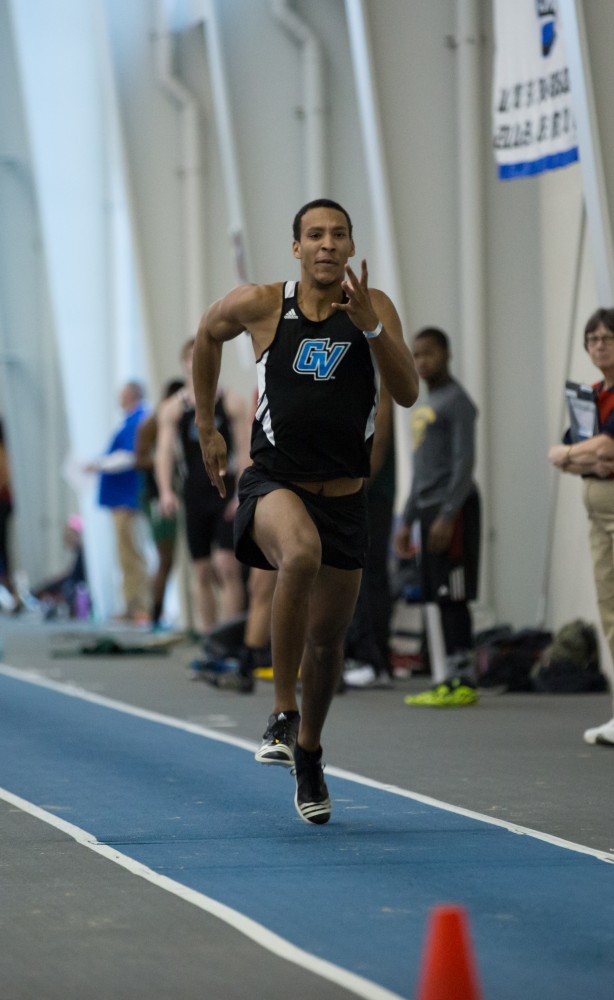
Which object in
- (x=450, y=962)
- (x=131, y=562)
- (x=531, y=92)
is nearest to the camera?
(x=450, y=962)

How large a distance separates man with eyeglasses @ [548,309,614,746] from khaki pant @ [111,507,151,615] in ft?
35.0

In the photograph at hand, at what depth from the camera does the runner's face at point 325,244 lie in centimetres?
604

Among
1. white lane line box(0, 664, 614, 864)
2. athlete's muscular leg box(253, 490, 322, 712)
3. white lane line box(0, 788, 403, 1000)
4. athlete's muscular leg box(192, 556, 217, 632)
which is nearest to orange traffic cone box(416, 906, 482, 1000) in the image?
white lane line box(0, 788, 403, 1000)

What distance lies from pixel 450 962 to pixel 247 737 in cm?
546

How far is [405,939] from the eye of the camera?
4414mm

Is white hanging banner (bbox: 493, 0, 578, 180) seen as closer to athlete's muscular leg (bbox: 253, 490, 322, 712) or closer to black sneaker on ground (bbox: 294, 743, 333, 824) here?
athlete's muscular leg (bbox: 253, 490, 322, 712)

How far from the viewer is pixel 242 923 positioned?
459 centimetres

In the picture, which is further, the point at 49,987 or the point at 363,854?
the point at 363,854

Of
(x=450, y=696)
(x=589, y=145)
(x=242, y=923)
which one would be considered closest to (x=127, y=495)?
(x=450, y=696)

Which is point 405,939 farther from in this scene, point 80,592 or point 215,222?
point 80,592

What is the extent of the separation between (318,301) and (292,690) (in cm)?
125

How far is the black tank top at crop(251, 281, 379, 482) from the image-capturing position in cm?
604

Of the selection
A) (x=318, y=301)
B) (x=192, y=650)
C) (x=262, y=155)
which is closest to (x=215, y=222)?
(x=262, y=155)

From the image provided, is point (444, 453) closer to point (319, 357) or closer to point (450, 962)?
point (319, 357)
